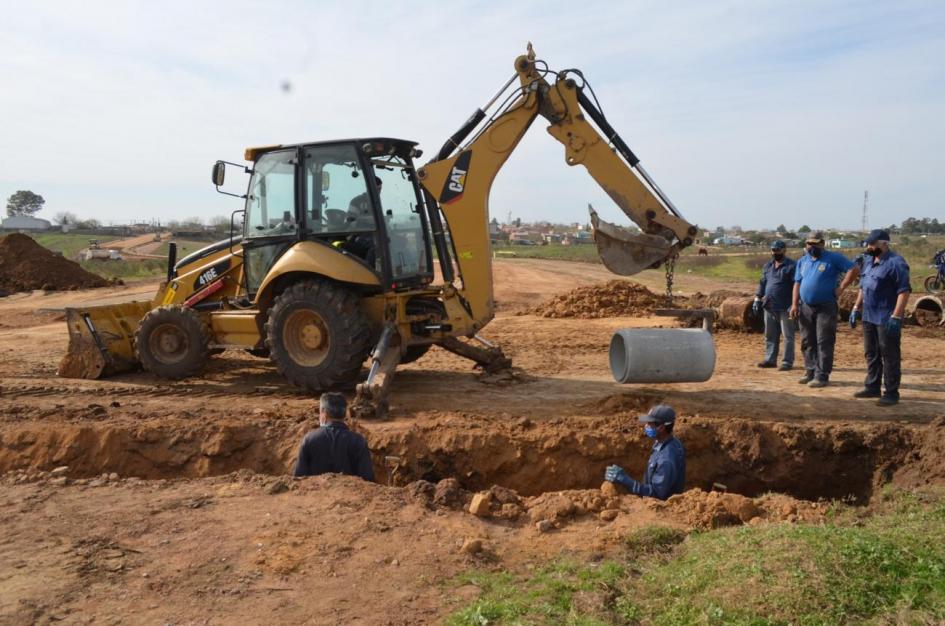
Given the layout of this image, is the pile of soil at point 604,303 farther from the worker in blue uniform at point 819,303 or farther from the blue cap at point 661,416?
the blue cap at point 661,416

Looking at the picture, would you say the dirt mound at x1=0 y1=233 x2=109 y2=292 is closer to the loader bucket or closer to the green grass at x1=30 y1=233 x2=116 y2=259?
the loader bucket

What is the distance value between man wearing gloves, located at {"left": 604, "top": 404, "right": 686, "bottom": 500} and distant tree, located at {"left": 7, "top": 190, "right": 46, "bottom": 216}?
99245mm

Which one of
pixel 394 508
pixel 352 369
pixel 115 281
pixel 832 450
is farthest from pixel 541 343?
pixel 115 281

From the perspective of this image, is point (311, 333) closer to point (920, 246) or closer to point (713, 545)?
point (713, 545)

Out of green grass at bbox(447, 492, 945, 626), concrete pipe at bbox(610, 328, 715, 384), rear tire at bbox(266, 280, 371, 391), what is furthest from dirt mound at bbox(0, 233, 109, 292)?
green grass at bbox(447, 492, 945, 626)

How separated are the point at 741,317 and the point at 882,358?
498 centimetres

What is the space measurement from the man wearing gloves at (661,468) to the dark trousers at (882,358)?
350cm

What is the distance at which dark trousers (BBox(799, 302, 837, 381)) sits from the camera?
868 centimetres

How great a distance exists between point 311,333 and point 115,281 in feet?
60.7

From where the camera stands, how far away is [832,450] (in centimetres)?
703

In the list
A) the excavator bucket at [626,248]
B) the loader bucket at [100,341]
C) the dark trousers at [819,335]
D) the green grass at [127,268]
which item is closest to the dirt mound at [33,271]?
the green grass at [127,268]

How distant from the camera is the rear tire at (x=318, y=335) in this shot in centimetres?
829

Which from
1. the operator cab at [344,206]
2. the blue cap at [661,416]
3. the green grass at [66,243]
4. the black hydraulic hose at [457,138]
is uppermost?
the black hydraulic hose at [457,138]

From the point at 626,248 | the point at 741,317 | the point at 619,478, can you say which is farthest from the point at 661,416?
the point at 741,317
